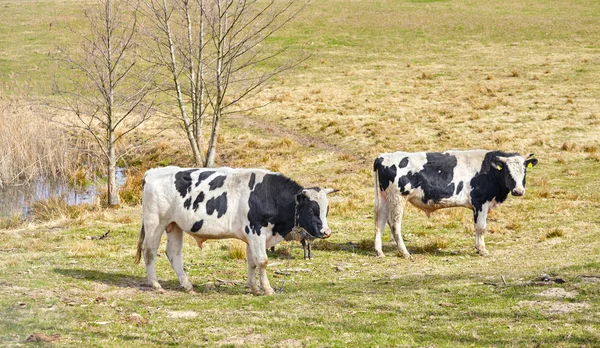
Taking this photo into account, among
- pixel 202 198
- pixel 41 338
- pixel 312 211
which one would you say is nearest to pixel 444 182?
pixel 312 211

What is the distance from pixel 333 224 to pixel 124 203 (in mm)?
8086

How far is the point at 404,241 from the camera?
18.7 meters

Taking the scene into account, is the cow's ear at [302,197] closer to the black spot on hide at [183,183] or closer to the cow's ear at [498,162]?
the black spot on hide at [183,183]

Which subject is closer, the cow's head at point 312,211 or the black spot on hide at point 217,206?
the cow's head at point 312,211

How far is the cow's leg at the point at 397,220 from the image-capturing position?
1703cm

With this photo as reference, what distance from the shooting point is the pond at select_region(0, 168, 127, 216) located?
26016 millimetres

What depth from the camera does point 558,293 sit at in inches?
480

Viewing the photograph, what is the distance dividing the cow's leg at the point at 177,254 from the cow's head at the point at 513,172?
776 cm

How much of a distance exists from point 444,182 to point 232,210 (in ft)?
20.4

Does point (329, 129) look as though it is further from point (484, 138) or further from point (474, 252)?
point (474, 252)

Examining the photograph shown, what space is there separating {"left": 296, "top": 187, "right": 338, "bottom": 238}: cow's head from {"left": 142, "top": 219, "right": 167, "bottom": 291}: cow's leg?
96.2 inches

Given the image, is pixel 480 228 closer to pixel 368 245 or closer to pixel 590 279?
pixel 368 245

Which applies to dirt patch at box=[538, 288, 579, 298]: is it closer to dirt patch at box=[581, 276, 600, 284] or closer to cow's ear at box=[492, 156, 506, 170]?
dirt patch at box=[581, 276, 600, 284]

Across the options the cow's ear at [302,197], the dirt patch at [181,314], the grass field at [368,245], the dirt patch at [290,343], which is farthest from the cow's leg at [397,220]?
the dirt patch at [290,343]
